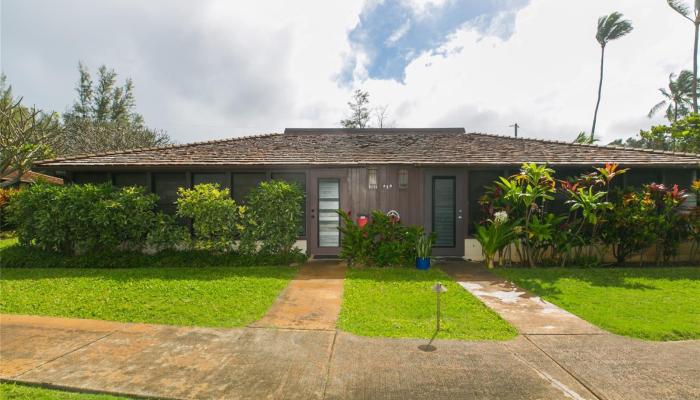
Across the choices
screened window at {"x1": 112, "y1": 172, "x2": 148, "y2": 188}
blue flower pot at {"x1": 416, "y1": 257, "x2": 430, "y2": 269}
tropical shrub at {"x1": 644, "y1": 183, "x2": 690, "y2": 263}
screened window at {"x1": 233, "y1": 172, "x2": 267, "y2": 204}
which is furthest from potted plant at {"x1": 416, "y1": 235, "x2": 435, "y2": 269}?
screened window at {"x1": 112, "y1": 172, "x2": 148, "y2": 188}

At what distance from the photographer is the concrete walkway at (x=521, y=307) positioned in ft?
13.4

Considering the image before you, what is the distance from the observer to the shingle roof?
26.9 ft

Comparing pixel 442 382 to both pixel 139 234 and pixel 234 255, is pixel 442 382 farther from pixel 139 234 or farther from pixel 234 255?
pixel 139 234

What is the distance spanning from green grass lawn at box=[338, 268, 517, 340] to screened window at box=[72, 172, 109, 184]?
297 inches

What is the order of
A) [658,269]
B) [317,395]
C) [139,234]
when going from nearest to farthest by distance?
1. [317,395]
2. [658,269]
3. [139,234]

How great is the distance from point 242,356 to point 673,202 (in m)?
9.67

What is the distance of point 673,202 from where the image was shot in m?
7.31

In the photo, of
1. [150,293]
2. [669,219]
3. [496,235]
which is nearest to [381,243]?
[496,235]

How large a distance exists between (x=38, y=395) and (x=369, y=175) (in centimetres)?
694

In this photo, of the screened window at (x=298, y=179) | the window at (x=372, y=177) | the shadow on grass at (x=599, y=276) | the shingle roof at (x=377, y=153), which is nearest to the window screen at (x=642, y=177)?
the shingle roof at (x=377, y=153)

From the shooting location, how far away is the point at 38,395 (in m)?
2.67

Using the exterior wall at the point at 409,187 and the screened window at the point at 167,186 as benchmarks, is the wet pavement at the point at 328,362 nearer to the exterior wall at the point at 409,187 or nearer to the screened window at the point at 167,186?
the exterior wall at the point at 409,187

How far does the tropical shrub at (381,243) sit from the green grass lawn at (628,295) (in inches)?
81.3

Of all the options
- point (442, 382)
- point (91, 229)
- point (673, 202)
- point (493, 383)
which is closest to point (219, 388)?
point (442, 382)
